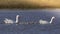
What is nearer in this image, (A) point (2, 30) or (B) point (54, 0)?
(A) point (2, 30)

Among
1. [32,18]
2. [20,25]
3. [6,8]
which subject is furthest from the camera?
[6,8]

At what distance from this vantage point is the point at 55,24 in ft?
9.34

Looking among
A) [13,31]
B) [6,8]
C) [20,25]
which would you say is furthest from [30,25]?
[6,8]

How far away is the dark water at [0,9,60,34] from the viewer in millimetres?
2588

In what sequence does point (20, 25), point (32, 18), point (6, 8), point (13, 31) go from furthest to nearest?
point (6, 8), point (32, 18), point (20, 25), point (13, 31)

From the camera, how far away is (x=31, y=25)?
280cm

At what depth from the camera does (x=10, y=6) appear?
12.6 feet

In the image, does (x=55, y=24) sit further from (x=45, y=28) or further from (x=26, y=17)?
(x=26, y=17)

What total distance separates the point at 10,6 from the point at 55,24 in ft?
4.27

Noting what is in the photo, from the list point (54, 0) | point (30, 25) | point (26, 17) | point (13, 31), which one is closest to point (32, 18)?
point (26, 17)

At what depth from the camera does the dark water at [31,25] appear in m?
2.59

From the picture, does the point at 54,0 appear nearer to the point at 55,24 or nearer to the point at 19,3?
the point at 19,3

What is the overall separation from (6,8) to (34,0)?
601 mm

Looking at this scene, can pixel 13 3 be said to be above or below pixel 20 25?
above
